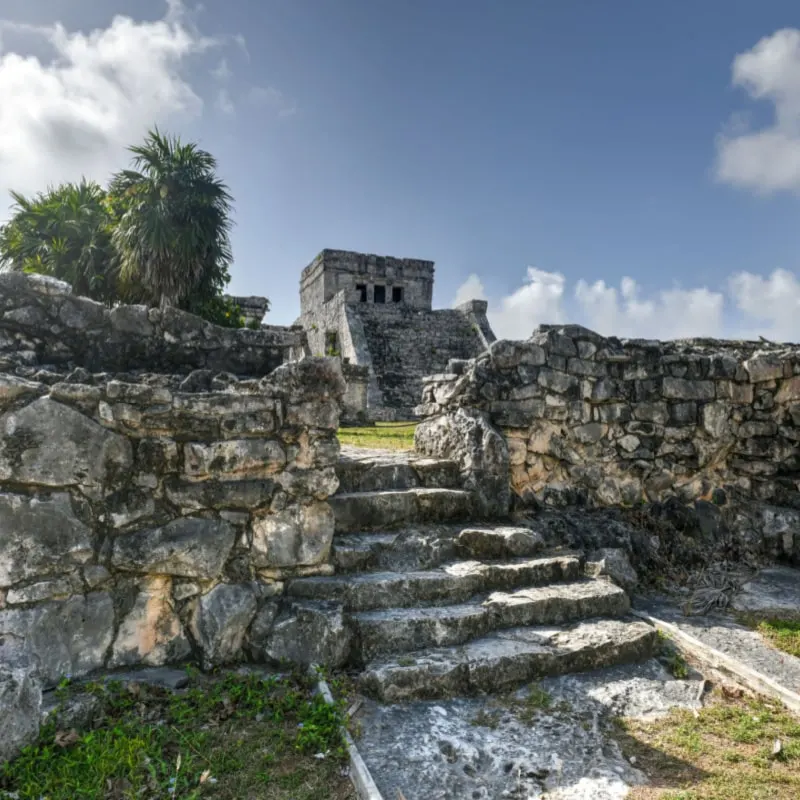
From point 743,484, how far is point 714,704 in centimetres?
312

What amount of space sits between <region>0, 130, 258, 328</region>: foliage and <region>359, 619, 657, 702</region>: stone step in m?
11.3

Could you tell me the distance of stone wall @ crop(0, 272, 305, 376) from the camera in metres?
3.22

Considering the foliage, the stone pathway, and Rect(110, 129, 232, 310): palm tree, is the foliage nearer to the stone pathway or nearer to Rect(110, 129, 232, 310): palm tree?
Rect(110, 129, 232, 310): palm tree

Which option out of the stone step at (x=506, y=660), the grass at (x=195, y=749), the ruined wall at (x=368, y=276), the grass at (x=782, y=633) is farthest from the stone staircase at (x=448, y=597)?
the ruined wall at (x=368, y=276)

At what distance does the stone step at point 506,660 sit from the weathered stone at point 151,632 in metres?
1.00

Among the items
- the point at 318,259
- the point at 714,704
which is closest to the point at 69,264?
the point at 714,704

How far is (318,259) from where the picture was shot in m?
28.6

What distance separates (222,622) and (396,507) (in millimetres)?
1349

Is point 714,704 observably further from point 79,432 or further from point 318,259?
point 318,259

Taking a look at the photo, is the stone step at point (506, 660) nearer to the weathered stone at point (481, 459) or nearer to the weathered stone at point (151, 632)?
the weathered stone at point (151, 632)

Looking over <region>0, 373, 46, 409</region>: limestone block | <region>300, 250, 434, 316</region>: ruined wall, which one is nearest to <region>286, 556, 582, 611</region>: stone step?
<region>0, 373, 46, 409</region>: limestone block

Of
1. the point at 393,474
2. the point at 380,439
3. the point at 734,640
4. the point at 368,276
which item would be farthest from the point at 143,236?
the point at 368,276

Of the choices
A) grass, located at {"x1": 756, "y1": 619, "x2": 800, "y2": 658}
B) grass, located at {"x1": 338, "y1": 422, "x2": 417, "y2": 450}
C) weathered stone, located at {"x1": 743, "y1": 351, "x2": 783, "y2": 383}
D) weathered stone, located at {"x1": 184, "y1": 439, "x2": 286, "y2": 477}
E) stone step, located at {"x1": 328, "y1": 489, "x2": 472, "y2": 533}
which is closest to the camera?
weathered stone, located at {"x1": 184, "y1": 439, "x2": 286, "y2": 477}

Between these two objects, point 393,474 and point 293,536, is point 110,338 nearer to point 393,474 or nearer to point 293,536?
point 293,536
